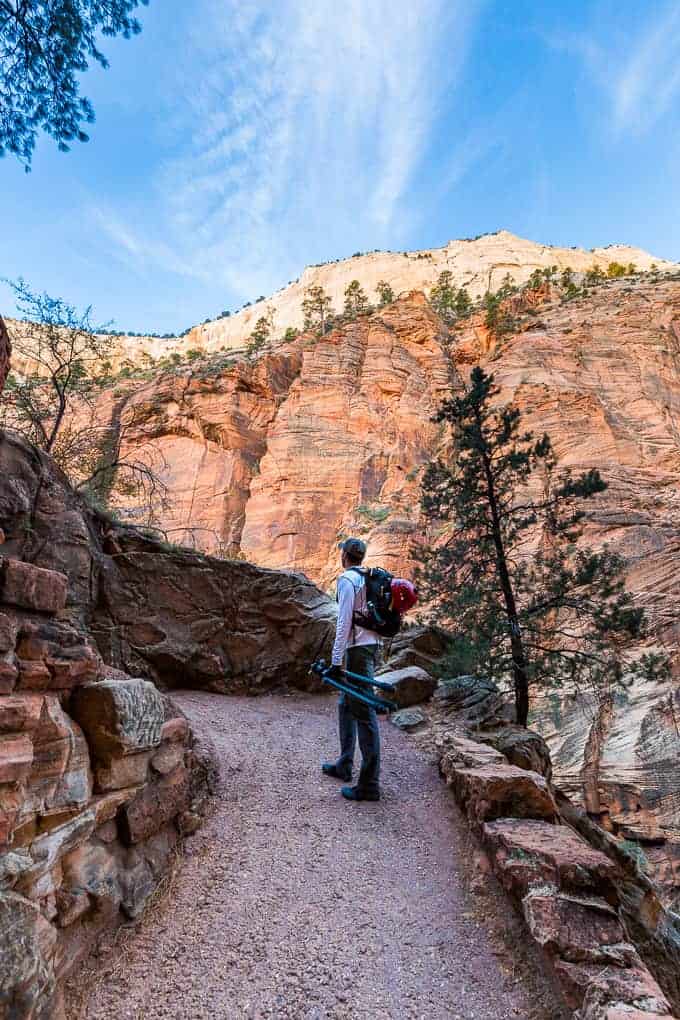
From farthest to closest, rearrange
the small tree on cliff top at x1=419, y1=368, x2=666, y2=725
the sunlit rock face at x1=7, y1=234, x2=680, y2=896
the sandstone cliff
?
the sandstone cliff → the sunlit rock face at x1=7, y1=234, x2=680, y2=896 → the small tree on cliff top at x1=419, y1=368, x2=666, y2=725

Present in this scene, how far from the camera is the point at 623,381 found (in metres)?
24.3

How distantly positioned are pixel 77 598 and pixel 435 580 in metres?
6.28

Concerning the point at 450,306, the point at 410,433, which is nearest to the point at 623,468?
the point at 410,433

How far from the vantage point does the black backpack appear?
478cm

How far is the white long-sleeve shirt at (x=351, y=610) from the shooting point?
4727 mm

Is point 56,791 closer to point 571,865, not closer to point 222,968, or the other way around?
point 222,968

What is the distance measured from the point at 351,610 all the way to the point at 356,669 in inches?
22.0

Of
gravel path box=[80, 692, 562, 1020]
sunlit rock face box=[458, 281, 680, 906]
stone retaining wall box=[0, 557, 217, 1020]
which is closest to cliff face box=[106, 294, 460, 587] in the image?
sunlit rock face box=[458, 281, 680, 906]

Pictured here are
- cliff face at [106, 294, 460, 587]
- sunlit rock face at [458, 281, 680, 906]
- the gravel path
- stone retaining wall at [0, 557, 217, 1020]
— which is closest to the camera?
stone retaining wall at [0, 557, 217, 1020]

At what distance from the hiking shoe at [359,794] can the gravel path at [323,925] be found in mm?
71

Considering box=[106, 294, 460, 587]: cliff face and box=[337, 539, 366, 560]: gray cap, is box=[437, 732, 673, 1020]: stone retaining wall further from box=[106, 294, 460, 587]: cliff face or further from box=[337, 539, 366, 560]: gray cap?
box=[106, 294, 460, 587]: cliff face

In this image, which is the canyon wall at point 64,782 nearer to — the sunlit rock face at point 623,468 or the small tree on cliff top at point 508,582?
the small tree on cliff top at point 508,582

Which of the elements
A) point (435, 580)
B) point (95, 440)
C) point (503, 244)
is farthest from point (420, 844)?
point (503, 244)

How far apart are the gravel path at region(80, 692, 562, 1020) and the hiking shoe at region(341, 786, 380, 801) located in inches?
2.8
